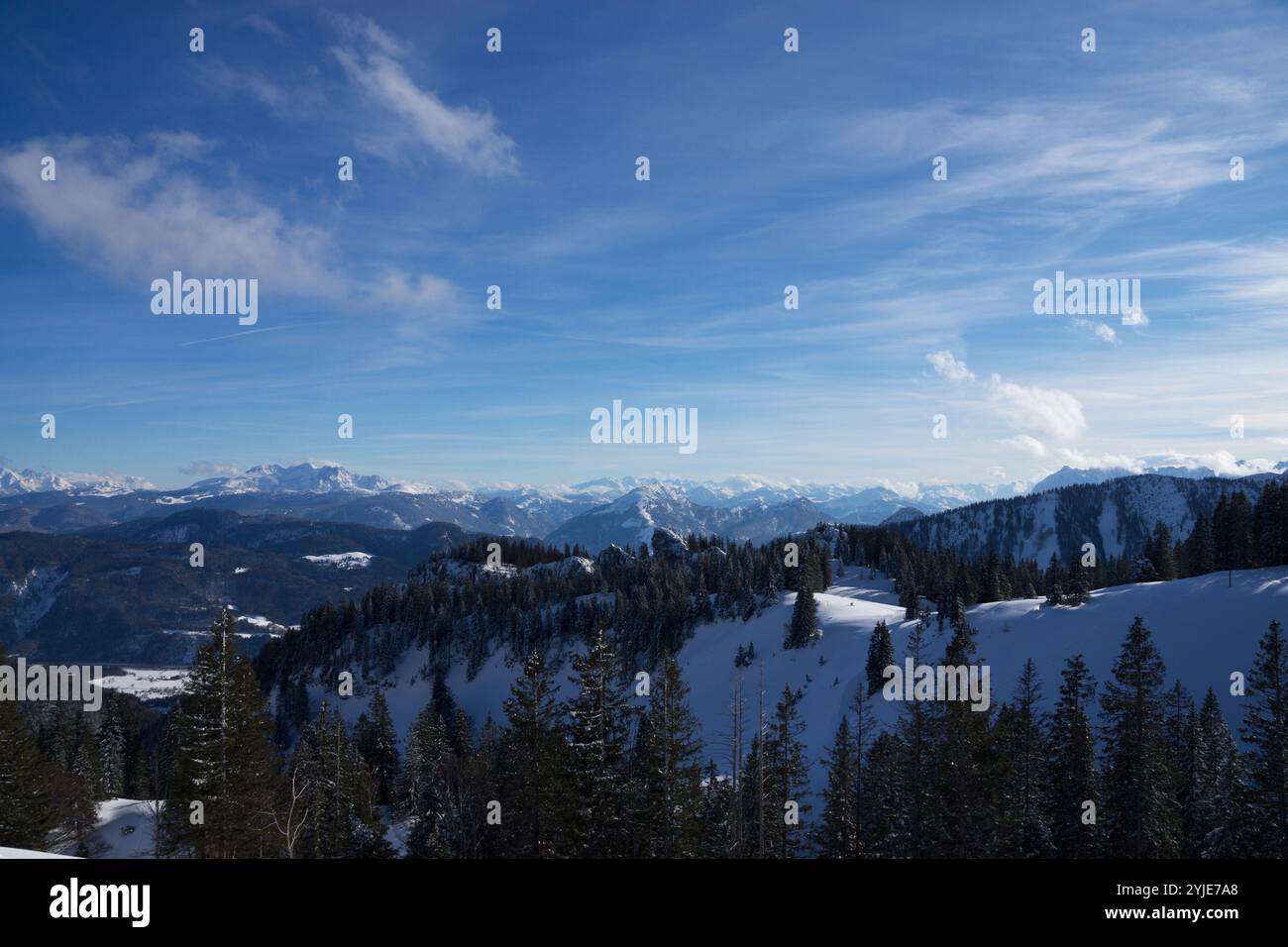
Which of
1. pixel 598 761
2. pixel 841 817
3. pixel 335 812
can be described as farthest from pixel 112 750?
pixel 841 817

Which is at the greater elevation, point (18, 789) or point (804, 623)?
point (18, 789)

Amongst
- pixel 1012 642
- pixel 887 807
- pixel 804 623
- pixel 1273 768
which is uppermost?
pixel 1273 768

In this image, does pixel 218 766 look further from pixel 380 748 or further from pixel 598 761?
pixel 380 748

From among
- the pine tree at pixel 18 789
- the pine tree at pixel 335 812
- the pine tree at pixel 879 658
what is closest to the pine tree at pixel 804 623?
the pine tree at pixel 879 658

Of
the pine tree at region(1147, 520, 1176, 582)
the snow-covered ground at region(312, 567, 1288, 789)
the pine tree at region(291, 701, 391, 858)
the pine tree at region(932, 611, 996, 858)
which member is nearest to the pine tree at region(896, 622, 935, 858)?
the pine tree at region(932, 611, 996, 858)
